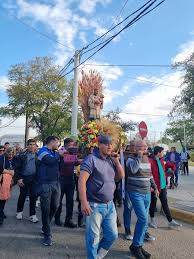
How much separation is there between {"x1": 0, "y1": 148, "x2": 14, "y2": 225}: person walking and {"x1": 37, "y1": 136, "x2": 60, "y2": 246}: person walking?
1.43 metres

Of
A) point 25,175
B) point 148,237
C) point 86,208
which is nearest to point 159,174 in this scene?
point 148,237

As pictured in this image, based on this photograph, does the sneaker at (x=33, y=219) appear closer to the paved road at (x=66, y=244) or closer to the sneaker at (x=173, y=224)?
the paved road at (x=66, y=244)

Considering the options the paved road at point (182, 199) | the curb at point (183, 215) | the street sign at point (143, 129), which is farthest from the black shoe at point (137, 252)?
the street sign at point (143, 129)

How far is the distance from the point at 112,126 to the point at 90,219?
9.90 ft

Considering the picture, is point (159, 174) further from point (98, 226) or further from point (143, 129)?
point (143, 129)

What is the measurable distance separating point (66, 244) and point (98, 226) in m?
1.82

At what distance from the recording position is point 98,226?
166 inches

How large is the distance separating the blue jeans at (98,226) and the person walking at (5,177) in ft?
10.7

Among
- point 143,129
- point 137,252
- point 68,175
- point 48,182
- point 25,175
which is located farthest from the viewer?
point 143,129

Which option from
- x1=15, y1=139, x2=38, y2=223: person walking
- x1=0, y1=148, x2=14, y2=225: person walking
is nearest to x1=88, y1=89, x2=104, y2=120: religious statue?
x1=15, y1=139, x2=38, y2=223: person walking

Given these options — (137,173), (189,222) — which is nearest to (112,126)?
(137,173)

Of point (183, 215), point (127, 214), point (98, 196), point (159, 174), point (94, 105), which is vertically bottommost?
point (183, 215)

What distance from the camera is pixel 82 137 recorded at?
23.4 ft

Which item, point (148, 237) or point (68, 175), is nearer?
point (148, 237)
